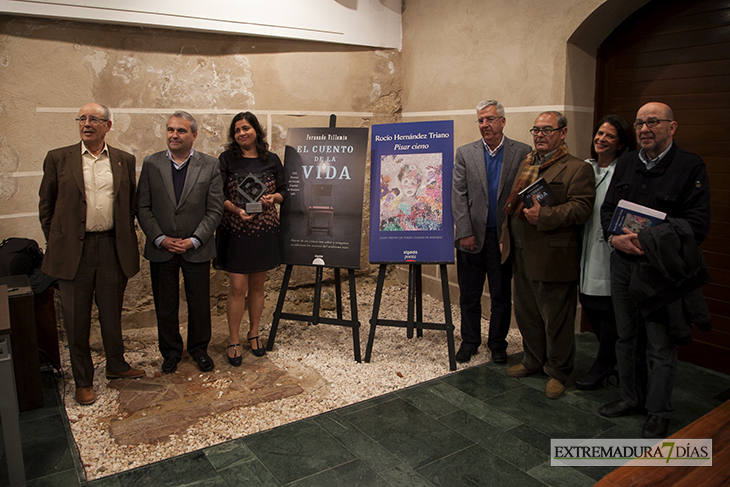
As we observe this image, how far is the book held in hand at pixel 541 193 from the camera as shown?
3.00m

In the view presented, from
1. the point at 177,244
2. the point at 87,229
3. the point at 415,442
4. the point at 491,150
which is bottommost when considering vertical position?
the point at 415,442

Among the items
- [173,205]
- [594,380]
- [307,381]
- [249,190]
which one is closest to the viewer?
[594,380]

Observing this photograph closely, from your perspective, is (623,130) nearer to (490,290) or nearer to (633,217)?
(633,217)

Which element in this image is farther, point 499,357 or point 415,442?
point 499,357

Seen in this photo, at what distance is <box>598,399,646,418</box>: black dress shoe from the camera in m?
2.94

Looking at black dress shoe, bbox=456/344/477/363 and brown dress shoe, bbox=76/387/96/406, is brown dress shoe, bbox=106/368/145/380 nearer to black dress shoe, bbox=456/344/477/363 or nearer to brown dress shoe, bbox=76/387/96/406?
brown dress shoe, bbox=76/387/96/406

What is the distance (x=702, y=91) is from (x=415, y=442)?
2933mm

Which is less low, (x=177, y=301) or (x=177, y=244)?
(x=177, y=244)

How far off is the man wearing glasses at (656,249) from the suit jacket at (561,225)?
0.15 meters

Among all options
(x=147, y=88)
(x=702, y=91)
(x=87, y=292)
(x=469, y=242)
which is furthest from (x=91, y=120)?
(x=702, y=91)

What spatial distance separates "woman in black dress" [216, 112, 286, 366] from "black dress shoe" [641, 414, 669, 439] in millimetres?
2472

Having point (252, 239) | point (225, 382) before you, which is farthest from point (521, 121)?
point (225, 382)

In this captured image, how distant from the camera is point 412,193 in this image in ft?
11.9

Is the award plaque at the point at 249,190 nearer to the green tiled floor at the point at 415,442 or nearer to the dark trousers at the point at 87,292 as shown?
the dark trousers at the point at 87,292
